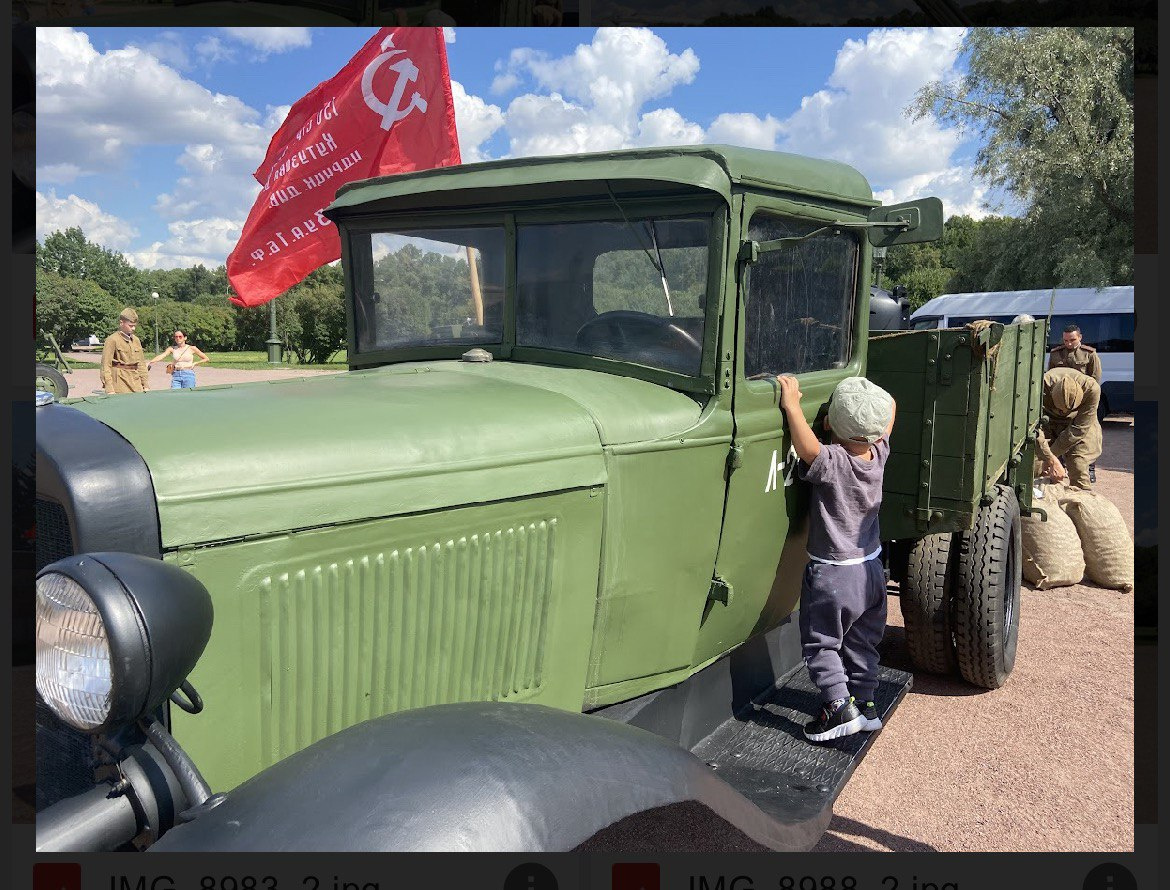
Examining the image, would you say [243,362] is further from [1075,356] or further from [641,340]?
[641,340]

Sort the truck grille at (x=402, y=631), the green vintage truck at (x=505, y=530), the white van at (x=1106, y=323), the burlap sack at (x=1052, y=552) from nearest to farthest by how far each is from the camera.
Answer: the green vintage truck at (x=505, y=530) → the truck grille at (x=402, y=631) → the burlap sack at (x=1052, y=552) → the white van at (x=1106, y=323)

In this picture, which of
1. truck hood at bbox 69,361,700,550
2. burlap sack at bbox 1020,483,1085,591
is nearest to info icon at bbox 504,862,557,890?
truck hood at bbox 69,361,700,550

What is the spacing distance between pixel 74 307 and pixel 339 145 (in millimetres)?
Answer: 16878

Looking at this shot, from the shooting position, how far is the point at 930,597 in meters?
4.16

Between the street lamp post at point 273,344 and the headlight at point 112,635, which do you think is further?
the street lamp post at point 273,344

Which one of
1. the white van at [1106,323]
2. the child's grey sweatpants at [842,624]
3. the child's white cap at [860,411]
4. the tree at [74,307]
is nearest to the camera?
the child's white cap at [860,411]

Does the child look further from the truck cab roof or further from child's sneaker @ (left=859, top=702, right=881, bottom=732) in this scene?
the truck cab roof

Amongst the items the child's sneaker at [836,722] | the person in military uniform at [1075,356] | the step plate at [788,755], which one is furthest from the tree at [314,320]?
the child's sneaker at [836,722]

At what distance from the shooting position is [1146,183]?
1930 millimetres

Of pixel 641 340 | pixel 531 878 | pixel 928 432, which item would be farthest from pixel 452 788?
pixel 928 432

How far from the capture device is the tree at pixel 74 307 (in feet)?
63.7

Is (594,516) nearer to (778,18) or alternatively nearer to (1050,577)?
(778,18)

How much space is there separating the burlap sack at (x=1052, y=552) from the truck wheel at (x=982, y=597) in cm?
195

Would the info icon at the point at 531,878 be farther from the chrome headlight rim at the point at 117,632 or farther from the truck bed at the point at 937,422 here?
the truck bed at the point at 937,422
